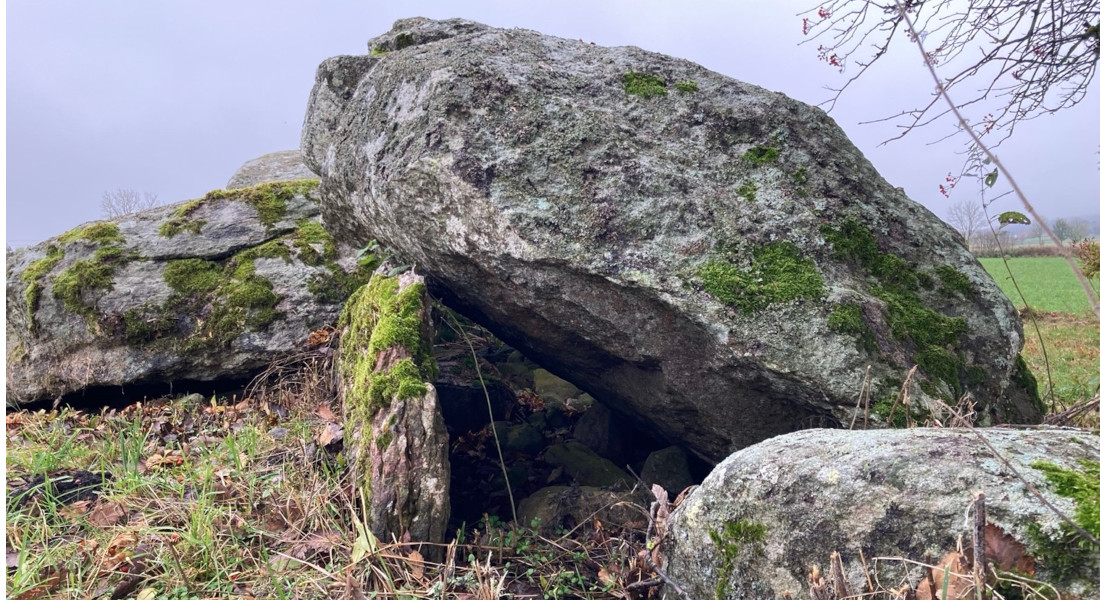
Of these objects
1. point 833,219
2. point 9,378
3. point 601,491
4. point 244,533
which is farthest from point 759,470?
point 9,378

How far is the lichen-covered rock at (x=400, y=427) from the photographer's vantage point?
10.9 feet

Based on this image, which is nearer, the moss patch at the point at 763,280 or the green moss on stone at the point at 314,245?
the moss patch at the point at 763,280

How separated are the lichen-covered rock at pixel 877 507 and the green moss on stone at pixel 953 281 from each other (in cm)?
175

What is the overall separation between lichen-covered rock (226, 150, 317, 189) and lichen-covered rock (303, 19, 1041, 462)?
680 cm

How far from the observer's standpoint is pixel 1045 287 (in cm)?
2142

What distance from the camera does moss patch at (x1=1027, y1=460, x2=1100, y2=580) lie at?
1822 mm

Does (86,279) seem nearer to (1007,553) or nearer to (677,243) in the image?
(677,243)

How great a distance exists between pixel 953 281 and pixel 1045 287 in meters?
22.3

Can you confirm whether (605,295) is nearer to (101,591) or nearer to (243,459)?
(243,459)

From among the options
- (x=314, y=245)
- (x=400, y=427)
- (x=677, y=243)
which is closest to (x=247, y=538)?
(x=400, y=427)

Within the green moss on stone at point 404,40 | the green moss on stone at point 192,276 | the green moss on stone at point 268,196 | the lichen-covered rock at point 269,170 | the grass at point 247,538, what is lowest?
the grass at point 247,538

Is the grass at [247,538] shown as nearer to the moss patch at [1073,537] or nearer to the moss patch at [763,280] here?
the moss patch at [763,280]

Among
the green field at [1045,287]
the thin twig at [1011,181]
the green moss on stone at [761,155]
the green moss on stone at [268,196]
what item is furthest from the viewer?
the green field at [1045,287]

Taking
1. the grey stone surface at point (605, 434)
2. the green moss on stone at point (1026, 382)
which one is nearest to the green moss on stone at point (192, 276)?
the grey stone surface at point (605, 434)
